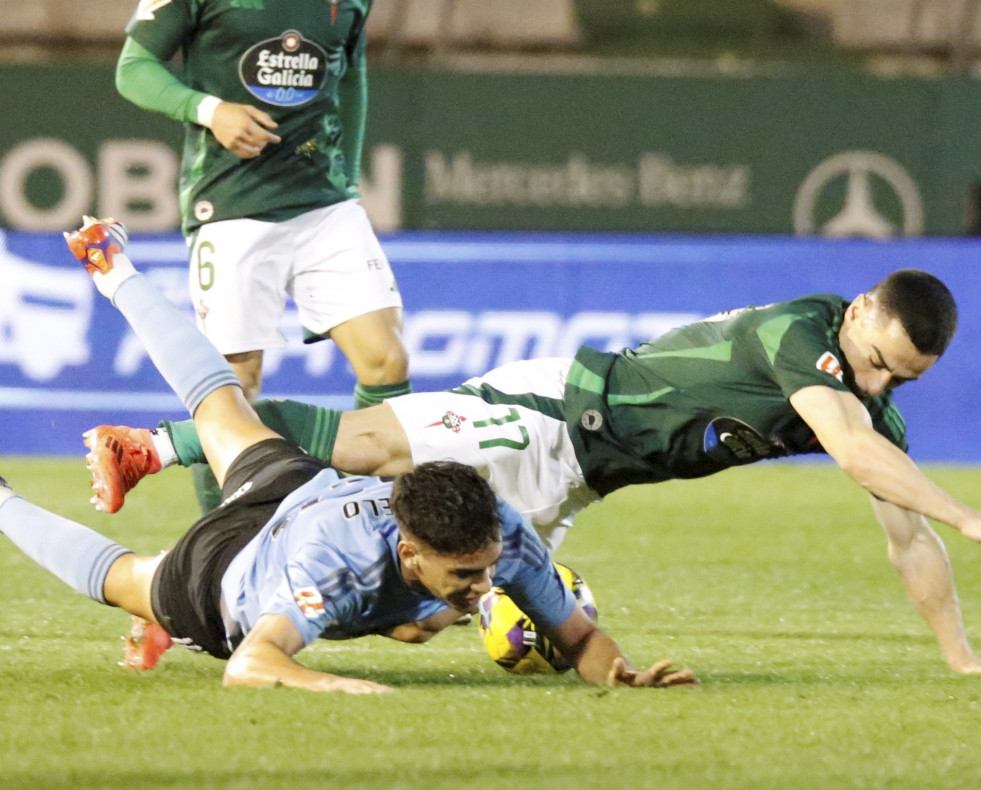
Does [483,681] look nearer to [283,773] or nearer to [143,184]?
[283,773]

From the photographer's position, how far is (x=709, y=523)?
8523mm

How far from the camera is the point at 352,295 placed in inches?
257

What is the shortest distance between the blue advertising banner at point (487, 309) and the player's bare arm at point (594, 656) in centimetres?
598

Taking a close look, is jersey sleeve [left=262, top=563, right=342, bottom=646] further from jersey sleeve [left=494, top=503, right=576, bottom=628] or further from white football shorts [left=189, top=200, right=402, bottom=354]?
white football shorts [left=189, top=200, right=402, bottom=354]

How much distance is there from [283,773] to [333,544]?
2.84 ft

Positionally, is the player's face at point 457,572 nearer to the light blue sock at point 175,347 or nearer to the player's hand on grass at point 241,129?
the light blue sock at point 175,347

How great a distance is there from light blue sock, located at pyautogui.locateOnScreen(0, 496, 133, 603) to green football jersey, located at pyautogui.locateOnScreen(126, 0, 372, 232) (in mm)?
1969

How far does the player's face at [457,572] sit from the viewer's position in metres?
3.98

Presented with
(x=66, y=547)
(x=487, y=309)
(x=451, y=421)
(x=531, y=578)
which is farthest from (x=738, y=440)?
(x=487, y=309)

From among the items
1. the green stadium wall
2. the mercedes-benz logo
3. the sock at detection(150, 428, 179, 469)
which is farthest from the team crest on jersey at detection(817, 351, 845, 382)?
the mercedes-benz logo

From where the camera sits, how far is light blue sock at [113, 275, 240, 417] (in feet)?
16.8

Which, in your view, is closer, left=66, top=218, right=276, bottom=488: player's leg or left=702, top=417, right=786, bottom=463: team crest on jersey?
left=66, top=218, right=276, bottom=488: player's leg

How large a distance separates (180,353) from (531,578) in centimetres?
137

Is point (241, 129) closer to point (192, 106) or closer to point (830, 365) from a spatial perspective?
point (192, 106)
